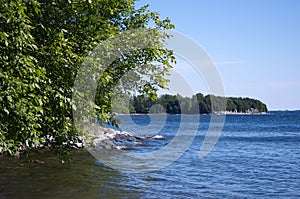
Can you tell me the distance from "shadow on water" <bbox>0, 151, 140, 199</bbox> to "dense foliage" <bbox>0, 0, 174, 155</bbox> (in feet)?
24.4

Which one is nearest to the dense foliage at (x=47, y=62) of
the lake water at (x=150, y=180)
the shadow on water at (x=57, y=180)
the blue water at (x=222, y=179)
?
the shadow on water at (x=57, y=180)

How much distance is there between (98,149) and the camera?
36.5 metres

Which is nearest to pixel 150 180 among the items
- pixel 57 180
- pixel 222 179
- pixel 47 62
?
pixel 222 179

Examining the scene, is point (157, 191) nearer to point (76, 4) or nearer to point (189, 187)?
point (189, 187)

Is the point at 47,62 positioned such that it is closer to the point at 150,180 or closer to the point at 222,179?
the point at 150,180

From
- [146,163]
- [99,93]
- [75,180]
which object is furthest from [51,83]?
[146,163]

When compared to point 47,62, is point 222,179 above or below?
below

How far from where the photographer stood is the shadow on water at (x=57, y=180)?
15.9 m

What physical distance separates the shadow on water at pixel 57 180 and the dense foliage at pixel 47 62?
7.43 metres

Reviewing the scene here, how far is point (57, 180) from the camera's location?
61.1ft

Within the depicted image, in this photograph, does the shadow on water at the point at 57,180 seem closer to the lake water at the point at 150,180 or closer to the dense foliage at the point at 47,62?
the lake water at the point at 150,180

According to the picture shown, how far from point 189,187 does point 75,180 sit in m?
5.46

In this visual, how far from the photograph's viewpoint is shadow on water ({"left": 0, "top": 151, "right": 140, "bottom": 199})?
52.2ft

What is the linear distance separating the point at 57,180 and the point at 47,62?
40.9 ft
